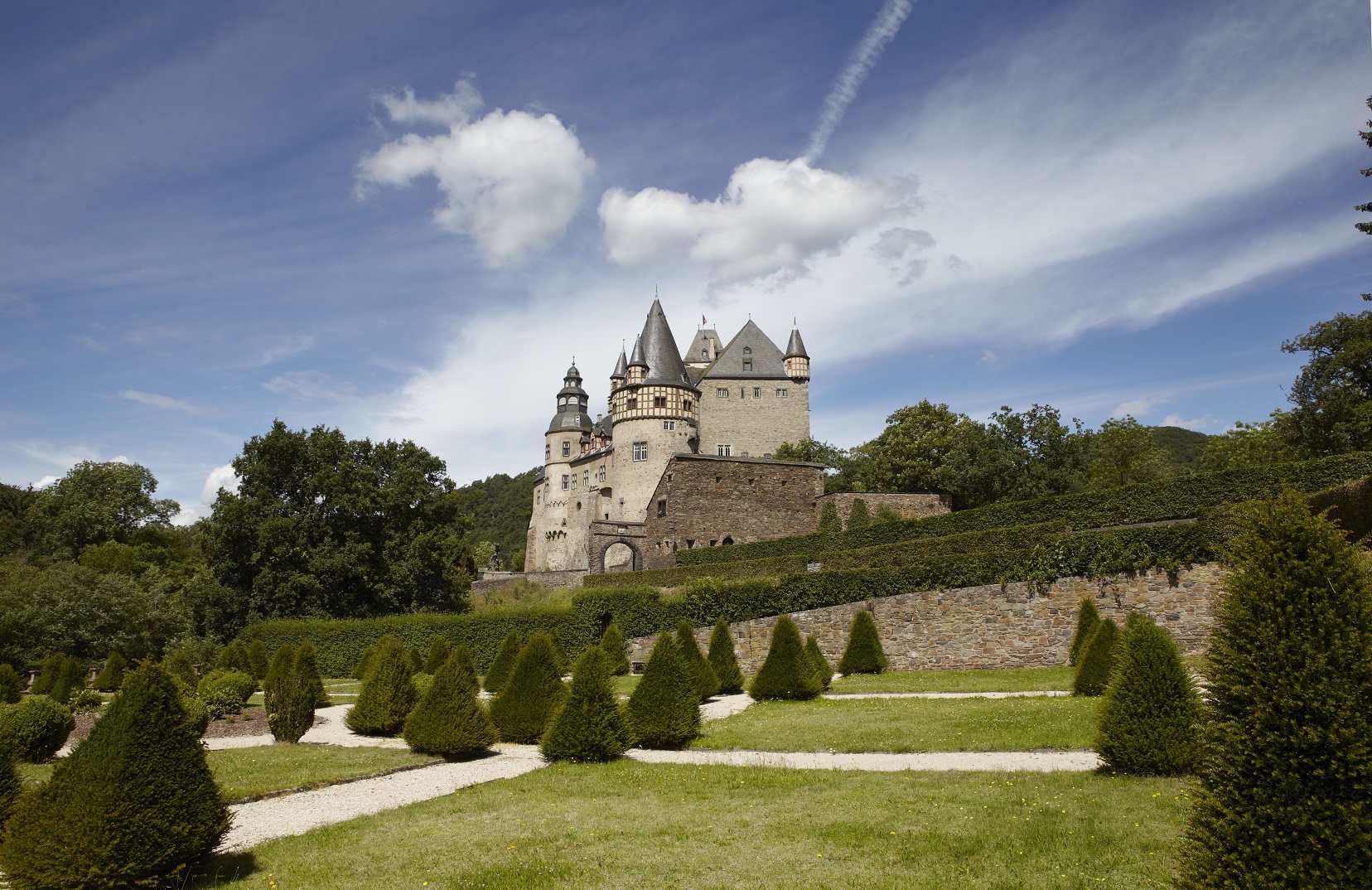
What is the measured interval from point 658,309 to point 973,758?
5453 cm

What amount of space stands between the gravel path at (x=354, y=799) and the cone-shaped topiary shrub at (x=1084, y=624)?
12.0m

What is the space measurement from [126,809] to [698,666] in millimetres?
13708

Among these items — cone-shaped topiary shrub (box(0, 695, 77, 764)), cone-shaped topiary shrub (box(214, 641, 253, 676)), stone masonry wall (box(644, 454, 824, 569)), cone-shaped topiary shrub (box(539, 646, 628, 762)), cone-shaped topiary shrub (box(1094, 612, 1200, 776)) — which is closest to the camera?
cone-shaped topiary shrub (box(1094, 612, 1200, 776))

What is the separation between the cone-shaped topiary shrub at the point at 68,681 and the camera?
21.5 meters

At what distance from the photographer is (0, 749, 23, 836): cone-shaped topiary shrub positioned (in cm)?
714

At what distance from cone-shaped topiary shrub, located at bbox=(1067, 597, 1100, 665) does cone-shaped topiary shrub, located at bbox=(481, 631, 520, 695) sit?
43.9ft

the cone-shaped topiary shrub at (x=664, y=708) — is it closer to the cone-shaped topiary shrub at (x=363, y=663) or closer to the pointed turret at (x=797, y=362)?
the cone-shaped topiary shrub at (x=363, y=663)

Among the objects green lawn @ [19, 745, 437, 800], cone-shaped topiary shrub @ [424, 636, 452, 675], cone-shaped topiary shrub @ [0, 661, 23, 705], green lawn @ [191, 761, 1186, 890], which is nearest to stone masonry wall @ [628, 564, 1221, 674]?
cone-shaped topiary shrub @ [424, 636, 452, 675]

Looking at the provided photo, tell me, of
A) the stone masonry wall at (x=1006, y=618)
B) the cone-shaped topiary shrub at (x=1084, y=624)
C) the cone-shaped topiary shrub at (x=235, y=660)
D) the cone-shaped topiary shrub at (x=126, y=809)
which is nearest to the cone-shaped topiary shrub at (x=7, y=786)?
the cone-shaped topiary shrub at (x=126, y=809)

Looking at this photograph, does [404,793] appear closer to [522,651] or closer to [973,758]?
[522,651]

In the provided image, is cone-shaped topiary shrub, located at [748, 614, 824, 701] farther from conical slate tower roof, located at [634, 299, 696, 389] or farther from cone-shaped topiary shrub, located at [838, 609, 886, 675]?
conical slate tower roof, located at [634, 299, 696, 389]

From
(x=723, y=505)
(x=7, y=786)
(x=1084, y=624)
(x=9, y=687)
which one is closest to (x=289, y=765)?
(x=7, y=786)

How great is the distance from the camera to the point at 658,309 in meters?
63.4

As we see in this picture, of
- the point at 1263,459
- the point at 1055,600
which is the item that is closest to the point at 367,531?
the point at 1055,600
